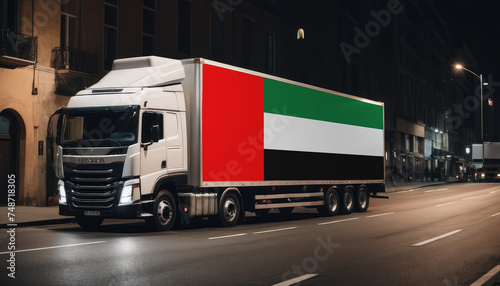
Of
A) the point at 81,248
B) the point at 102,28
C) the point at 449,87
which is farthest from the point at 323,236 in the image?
the point at 449,87

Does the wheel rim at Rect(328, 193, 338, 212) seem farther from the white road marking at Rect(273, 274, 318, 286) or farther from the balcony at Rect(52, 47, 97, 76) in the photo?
the white road marking at Rect(273, 274, 318, 286)

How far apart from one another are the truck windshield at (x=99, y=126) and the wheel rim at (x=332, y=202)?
8.57m

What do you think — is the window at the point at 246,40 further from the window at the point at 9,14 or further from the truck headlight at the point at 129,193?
the truck headlight at the point at 129,193

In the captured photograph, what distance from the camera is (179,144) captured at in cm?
1512

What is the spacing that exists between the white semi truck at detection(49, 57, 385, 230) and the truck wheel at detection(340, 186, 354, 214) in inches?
109

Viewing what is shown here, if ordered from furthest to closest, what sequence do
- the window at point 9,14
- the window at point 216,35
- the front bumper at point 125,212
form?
the window at point 216,35 → the window at point 9,14 → the front bumper at point 125,212

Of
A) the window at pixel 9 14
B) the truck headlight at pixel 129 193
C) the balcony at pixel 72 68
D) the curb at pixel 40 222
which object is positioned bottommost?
the curb at pixel 40 222

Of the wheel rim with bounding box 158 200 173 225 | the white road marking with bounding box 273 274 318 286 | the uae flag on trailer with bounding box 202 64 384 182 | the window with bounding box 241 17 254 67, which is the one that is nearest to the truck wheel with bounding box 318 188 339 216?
the uae flag on trailer with bounding box 202 64 384 182

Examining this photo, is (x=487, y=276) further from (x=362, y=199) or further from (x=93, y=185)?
(x=362, y=199)

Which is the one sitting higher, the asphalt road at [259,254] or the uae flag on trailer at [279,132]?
the uae flag on trailer at [279,132]

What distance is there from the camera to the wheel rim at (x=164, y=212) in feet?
48.3

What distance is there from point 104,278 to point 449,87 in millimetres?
100844

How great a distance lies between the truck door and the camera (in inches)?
560

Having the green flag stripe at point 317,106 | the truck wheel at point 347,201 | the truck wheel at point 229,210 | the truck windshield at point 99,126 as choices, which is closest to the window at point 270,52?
the green flag stripe at point 317,106
